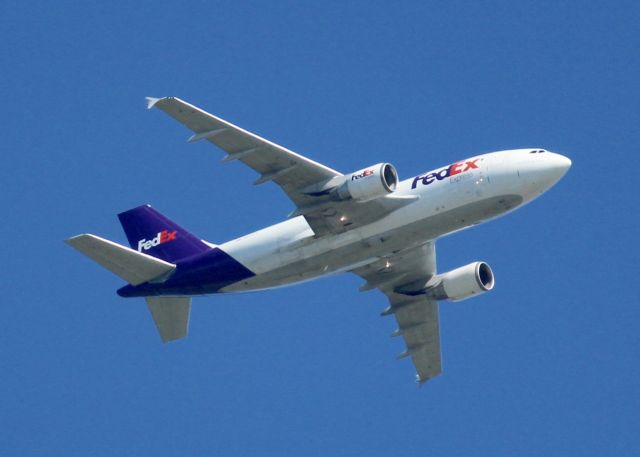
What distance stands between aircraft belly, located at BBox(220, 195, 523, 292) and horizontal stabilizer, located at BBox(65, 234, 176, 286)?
3.43 meters

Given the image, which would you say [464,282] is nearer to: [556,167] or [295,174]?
[556,167]

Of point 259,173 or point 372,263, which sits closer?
Result: point 259,173

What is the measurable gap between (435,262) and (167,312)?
13.7 metres

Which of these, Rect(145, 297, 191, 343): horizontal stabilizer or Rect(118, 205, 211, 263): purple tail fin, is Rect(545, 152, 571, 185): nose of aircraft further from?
Rect(145, 297, 191, 343): horizontal stabilizer

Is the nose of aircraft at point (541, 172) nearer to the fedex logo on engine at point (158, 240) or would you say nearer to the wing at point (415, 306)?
the wing at point (415, 306)

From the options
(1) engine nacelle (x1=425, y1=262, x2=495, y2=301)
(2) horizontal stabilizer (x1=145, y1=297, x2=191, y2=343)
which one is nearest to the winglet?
(2) horizontal stabilizer (x1=145, y1=297, x2=191, y2=343)

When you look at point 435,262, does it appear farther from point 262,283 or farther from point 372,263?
point 262,283

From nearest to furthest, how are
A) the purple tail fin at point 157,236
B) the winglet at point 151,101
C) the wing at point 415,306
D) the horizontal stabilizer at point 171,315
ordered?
the winglet at point 151,101
the purple tail fin at point 157,236
the horizontal stabilizer at point 171,315
the wing at point 415,306

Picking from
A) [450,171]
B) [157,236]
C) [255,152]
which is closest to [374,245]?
[450,171]

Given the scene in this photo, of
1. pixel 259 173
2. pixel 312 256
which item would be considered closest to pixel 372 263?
pixel 312 256

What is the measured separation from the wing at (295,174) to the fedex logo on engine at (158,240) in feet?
27.9

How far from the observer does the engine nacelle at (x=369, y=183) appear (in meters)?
57.5

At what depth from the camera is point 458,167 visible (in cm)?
5872

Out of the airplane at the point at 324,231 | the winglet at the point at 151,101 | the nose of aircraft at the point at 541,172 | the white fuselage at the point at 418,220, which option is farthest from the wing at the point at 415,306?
the winglet at the point at 151,101
